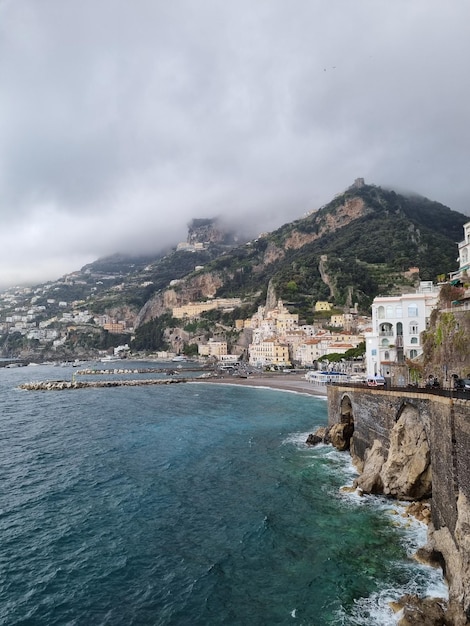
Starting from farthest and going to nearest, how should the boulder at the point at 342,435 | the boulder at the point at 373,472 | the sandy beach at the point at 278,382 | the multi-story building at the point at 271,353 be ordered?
the multi-story building at the point at 271,353
the sandy beach at the point at 278,382
the boulder at the point at 342,435
the boulder at the point at 373,472

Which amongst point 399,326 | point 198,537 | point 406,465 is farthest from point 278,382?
point 198,537

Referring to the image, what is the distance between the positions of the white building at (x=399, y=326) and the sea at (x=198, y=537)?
12.8 m

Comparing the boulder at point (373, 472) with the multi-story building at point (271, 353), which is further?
the multi-story building at point (271, 353)

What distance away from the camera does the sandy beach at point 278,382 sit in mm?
63969

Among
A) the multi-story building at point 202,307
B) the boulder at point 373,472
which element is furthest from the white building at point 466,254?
the multi-story building at point 202,307

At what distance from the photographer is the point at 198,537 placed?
17.6 meters

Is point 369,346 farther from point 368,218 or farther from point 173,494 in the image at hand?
point 368,218

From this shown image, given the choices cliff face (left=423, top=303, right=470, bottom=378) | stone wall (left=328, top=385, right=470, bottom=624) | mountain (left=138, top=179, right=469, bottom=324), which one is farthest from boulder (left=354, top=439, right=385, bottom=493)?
mountain (left=138, top=179, right=469, bottom=324)

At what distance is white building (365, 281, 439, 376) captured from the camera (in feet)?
131

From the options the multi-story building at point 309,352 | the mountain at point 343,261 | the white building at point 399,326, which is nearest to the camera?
the white building at point 399,326

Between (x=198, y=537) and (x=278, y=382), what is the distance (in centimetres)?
5875

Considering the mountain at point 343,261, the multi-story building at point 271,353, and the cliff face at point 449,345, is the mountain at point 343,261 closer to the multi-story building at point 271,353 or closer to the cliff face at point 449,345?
the multi-story building at point 271,353

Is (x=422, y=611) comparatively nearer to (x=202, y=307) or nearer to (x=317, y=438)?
(x=317, y=438)

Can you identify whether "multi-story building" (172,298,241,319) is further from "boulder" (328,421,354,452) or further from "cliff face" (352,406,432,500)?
"cliff face" (352,406,432,500)
